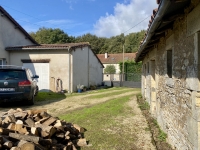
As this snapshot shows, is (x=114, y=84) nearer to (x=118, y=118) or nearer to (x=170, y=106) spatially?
(x=118, y=118)

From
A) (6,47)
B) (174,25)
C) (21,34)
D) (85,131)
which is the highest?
(21,34)

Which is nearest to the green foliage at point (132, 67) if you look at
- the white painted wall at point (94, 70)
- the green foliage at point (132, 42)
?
the white painted wall at point (94, 70)

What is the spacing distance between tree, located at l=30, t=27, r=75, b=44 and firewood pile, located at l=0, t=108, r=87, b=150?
41852 mm

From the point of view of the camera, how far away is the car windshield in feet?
27.8

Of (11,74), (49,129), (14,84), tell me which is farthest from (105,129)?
(11,74)

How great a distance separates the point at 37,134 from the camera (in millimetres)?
4133

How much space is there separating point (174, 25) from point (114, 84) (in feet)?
70.3

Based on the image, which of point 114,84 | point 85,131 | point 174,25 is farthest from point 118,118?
point 114,84

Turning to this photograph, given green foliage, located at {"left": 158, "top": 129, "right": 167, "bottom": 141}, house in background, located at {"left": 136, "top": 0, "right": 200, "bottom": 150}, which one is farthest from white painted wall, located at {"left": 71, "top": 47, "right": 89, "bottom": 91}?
house in background, located at {"left": 136, "top": 0, "right": 200, "bottom": 150}

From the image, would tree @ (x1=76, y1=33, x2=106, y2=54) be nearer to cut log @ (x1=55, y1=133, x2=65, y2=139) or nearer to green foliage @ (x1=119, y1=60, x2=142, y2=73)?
green foliage @ (x1=119, y1=60, x2=142, y2=73)

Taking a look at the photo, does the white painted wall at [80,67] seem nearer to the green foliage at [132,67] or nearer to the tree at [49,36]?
the green foliage at [132,67]

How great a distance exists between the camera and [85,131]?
18.4 ft

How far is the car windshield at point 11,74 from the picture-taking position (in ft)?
27.8

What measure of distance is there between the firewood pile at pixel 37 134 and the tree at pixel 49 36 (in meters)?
41.9
